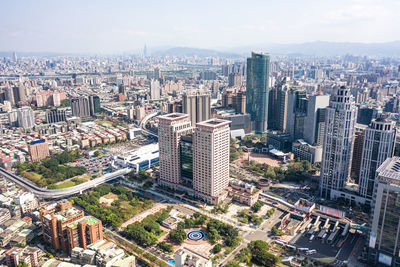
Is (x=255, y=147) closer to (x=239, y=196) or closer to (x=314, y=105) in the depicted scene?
(x=314, y=105)

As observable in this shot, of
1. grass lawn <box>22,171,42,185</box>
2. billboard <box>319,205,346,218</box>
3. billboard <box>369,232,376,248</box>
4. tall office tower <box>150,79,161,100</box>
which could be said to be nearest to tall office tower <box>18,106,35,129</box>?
grass lawn <box>22,171,42,185</box>

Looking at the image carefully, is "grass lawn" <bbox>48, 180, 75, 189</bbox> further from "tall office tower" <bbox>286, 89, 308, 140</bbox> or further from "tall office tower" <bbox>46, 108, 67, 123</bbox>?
"tall office tower" <bbox>286, 89, 308, 140</bbox>

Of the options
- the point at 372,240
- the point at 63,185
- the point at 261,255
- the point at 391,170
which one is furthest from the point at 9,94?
the point at 391,170

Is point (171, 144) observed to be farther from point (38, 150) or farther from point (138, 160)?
point (38, 150)

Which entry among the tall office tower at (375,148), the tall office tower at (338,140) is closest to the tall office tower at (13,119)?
the tall office tower at (338,140)

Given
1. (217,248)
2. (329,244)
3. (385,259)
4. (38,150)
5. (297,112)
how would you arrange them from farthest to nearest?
(297,112)
(38,150)
(329,244)
(217,248)
(385,259)

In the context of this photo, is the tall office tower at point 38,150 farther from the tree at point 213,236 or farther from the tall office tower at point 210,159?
the tree at point 213,236
